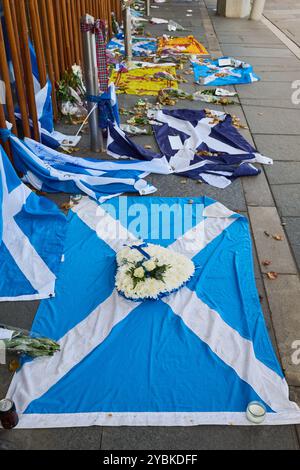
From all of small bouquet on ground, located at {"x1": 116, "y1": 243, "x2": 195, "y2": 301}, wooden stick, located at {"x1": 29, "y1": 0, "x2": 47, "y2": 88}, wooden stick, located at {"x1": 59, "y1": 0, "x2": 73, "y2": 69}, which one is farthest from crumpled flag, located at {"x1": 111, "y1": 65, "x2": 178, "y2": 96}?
small bouquet on ground, located at {"x1": 116, "y1": 243, "x2": 195, "y2": 301}

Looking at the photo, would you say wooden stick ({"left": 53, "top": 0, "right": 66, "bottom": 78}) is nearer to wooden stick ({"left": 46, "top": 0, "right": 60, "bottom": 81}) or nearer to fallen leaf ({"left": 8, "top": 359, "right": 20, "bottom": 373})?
wooden stick ({"left": 46, "top": 0, "right": 60, "bottom": 81})

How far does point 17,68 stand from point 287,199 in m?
3.21

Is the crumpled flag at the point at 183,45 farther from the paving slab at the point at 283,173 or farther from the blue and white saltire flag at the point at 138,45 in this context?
the paving slab at the point at 283,173

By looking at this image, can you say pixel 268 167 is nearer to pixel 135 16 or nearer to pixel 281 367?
pixel 281 367

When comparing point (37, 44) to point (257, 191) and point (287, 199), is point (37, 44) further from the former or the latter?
point (287, 199)

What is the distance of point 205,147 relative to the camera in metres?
5.54

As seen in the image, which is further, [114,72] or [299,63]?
[299,63]

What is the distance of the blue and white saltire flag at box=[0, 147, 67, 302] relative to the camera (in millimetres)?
3396

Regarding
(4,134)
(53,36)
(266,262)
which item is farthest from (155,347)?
(53,36)

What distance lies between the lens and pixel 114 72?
821 centimetres

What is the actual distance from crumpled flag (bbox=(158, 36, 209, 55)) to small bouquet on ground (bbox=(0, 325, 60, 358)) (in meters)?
8.21

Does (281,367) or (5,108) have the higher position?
(5,108)

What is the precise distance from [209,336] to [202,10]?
14.4 metres
